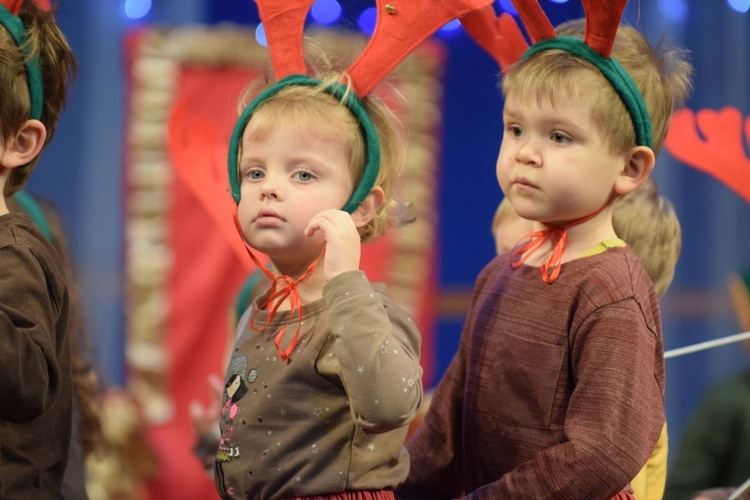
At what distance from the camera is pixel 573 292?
145 centimetres

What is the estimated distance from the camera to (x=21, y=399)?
51.6 inches

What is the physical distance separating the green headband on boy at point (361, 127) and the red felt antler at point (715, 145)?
0.73 metres

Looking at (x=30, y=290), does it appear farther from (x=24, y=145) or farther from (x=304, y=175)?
(x=304, y=175)

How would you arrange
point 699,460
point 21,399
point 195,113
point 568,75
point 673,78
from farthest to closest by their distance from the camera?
1. point 195,113
2. point 699,460
3. point 673,78
4. point 568,75
5. point 21,399

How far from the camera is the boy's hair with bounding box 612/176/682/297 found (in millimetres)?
1889

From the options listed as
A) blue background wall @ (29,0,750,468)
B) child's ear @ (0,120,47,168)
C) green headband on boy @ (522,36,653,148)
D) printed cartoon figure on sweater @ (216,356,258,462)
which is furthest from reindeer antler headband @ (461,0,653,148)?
blue background wall @ (29,0,750,468)

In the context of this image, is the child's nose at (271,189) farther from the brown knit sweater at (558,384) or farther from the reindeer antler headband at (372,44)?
the brown knit sweater at (558,384)

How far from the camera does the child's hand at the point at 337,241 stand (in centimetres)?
138

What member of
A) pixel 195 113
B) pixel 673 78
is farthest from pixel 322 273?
pixel 195 113

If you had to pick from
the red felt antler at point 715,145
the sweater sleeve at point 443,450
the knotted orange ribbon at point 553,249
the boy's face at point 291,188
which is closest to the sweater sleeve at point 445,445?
the sweater sleeve at point 443,450

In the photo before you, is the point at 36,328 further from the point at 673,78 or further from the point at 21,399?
the point at 673,78

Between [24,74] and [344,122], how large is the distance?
452 millimetres

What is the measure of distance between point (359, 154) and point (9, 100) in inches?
19.2

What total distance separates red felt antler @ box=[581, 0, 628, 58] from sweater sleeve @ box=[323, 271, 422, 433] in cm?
47
